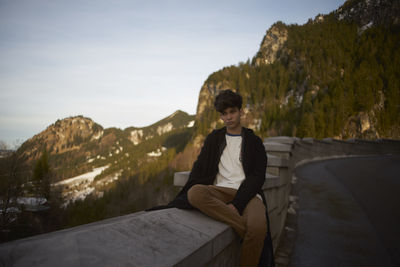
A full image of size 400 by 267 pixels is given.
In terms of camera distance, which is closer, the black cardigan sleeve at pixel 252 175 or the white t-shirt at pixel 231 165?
the black cardigan sleeve at pixel 252 175

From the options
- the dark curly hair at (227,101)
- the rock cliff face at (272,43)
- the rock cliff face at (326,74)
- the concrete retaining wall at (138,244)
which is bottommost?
the concrete retaining wall at (138,244)

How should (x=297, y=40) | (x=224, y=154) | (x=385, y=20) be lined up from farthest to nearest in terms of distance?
(x=297, y=40) < (x=385, y=20) < (x=224, y=154)

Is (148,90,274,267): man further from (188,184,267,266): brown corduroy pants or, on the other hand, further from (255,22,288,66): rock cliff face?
(255,22,288,66): rock cliff face

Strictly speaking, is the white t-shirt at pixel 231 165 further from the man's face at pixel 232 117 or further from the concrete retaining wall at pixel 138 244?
the concrete retaining wall at pixel 138 244

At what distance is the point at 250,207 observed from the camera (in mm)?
2082

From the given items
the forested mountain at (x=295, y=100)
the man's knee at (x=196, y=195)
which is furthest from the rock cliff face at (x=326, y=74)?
the man's knee at (x=196, y=195)

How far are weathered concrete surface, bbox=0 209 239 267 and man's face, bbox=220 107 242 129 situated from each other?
3.74 ft

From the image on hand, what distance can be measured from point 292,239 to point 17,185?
2394cm

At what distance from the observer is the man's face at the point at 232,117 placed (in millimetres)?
2562

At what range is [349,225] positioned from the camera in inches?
151

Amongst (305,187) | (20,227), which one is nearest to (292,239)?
(305,187)

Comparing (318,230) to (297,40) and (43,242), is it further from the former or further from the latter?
(297,40)

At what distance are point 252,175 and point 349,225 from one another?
2625 millimetres

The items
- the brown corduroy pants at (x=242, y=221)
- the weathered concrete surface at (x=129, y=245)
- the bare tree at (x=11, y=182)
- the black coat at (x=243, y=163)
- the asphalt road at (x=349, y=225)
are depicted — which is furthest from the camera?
the bare tree at (x=11, y=182)
